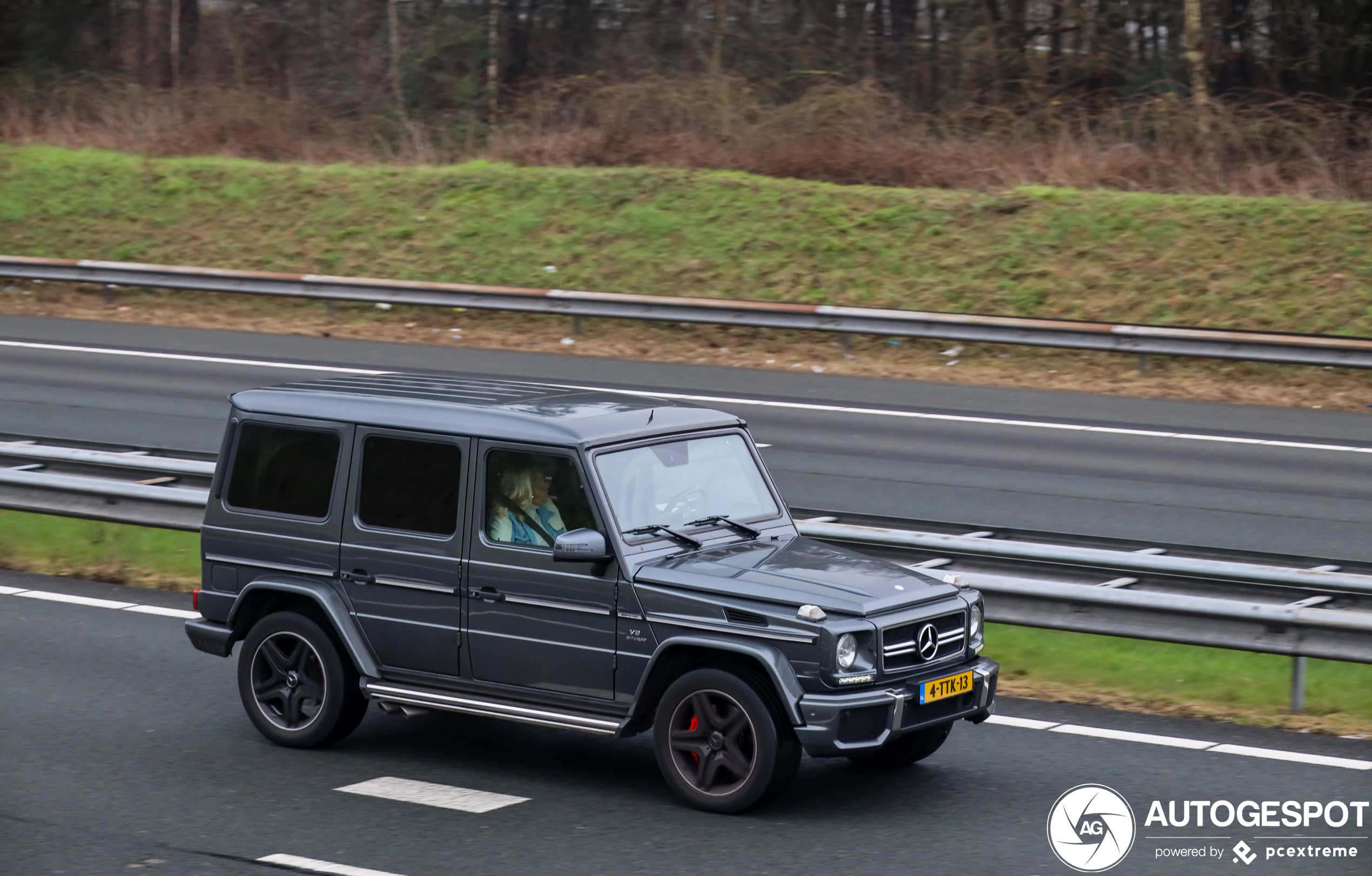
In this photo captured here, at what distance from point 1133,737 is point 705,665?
241 centimetres

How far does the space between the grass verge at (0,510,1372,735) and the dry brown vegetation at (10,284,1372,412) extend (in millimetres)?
9386

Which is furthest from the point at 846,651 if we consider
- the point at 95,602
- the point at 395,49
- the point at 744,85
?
the point at 395,49

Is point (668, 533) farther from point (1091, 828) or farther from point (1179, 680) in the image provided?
point (1179, 680)

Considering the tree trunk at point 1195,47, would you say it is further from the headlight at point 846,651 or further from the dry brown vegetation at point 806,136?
the headlight at point 846,651

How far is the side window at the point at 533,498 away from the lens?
23.0 ft

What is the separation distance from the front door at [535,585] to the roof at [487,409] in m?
0.13

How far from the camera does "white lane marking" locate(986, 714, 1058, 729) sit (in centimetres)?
802

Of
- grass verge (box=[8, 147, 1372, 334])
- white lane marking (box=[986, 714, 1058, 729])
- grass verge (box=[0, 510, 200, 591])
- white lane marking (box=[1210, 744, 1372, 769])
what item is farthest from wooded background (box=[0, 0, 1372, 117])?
white lane marking (box=[1210, 744, 1372, 769])

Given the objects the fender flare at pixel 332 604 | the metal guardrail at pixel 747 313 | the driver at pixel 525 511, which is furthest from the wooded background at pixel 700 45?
the fender flare at pixel 332 604

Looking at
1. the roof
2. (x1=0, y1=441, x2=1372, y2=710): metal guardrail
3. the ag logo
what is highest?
the roof

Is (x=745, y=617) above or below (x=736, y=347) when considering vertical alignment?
above

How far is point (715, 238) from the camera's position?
956 inches

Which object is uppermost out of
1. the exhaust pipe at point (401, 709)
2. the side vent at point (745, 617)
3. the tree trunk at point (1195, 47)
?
the tree trunk at point (1195, 47)

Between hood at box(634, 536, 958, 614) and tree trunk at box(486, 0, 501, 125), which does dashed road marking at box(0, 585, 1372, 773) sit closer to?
hood at box(634, 536, 958, 614)
